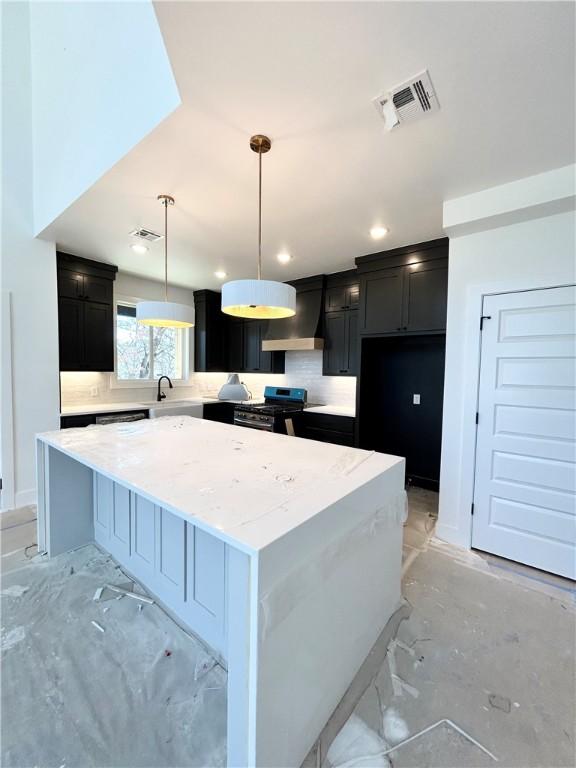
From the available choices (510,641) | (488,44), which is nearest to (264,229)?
(488,44)

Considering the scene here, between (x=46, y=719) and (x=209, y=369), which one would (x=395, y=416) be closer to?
(x=209, y=369)

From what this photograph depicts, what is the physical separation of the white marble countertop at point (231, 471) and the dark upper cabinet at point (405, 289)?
182 centimetres

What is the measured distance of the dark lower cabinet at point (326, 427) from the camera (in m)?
3.79

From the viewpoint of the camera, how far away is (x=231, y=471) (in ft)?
4.91

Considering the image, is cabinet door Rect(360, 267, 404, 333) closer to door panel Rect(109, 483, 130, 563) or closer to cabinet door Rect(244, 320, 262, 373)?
cabinet door Rect(244, 320, 262, 373)

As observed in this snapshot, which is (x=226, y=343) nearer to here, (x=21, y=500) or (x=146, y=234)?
(x=146, y=234)

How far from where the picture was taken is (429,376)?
3715 mm

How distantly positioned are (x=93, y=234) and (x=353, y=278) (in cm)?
278

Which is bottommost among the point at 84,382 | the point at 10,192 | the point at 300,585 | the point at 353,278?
the point at 300,585

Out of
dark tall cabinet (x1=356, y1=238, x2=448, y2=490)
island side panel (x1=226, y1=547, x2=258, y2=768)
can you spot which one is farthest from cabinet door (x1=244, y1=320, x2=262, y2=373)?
island side panel (x1=226, y1=547, x2=258, y2=768)

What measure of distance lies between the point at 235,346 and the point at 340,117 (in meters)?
3.95

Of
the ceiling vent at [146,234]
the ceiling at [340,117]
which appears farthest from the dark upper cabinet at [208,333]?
the ceiling at [340,117]

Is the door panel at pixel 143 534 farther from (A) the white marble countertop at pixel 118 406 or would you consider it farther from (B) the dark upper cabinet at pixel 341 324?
(B) the dark upper cabinet at pixel 341 324

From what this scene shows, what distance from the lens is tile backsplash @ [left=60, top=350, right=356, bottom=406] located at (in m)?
3.95
